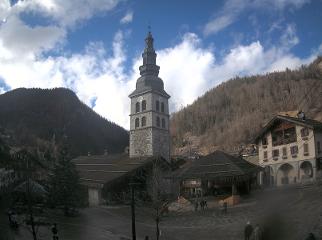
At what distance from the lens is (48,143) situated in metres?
97.8

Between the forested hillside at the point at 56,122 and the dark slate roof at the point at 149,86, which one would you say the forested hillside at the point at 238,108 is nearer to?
the forested hillside at the point at 56,122

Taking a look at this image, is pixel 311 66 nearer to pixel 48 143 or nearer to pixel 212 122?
pixel 212 122

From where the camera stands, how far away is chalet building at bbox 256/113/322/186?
1805 inches

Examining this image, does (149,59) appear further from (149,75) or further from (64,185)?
(64,185)

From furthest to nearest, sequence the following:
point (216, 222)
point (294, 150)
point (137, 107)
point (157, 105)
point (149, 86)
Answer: point (137, 107) → point (157, 105) → point (149, 86) → point (294, 150) → point (216, 222)

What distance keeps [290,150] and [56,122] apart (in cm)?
7701

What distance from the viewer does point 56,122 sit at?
11131 centimetres

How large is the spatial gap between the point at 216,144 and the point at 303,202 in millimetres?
91735

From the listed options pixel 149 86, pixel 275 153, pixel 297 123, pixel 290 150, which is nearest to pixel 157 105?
pixel 149 86

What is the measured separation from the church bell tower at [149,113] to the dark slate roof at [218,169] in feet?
29.2

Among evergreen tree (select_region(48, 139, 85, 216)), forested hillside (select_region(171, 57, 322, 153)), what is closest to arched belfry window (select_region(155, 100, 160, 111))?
evergreen tree (select_region(48, 139, 85, 216))

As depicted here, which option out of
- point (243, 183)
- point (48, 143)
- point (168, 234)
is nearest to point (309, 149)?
point (243, 183)

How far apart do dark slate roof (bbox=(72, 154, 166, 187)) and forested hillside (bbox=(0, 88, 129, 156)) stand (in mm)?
37884

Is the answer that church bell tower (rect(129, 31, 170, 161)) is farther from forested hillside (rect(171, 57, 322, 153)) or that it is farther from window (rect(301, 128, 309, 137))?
forested hillside (rect(171, 57, 322, 153))
